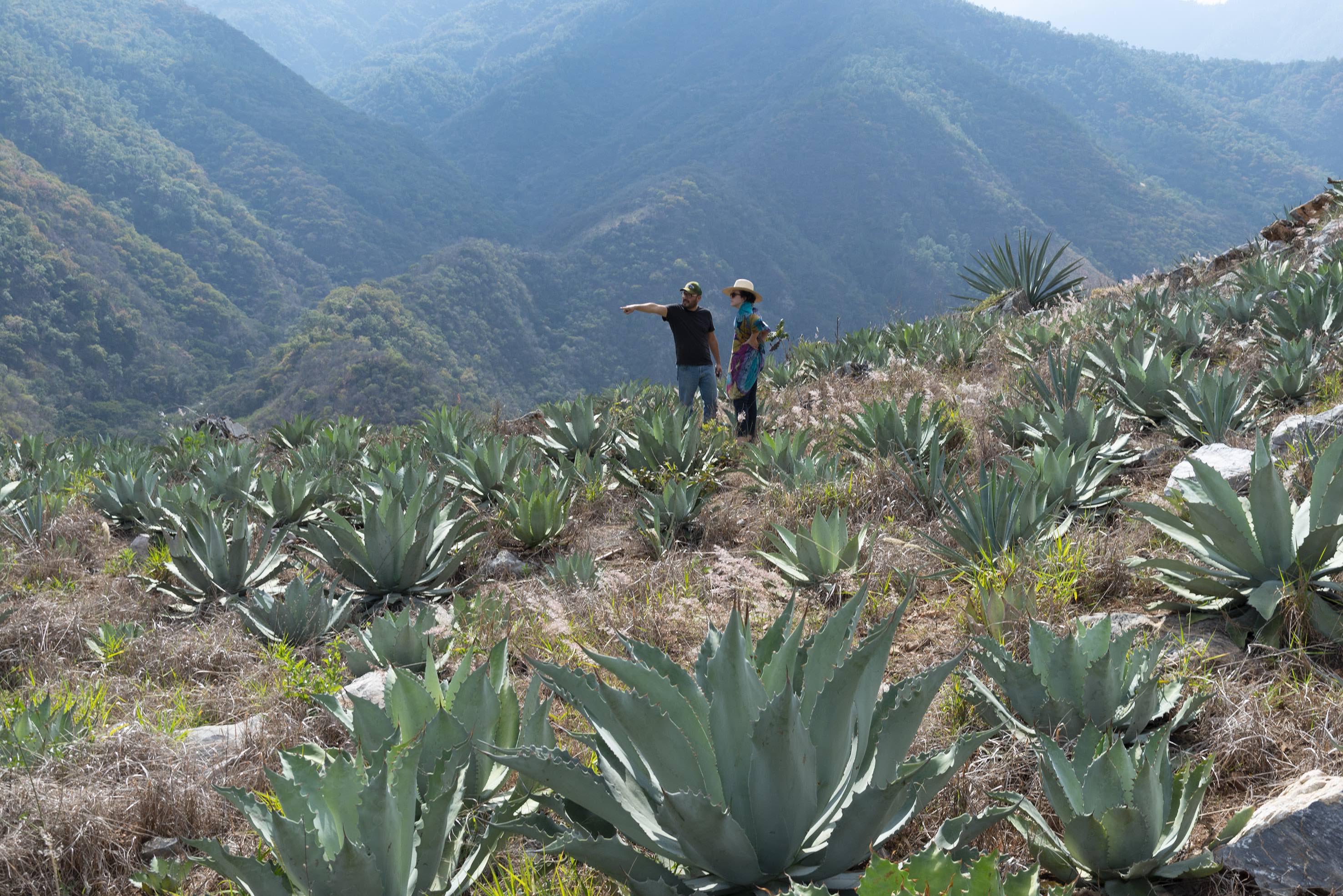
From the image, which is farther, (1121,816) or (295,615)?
(295,615)

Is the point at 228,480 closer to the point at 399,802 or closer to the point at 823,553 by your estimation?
the point at 823,553

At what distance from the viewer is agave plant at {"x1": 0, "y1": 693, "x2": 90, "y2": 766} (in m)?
2.21

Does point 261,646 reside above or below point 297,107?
below

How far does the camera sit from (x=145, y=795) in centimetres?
213

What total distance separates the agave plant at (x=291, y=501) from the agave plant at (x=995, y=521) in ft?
12.9

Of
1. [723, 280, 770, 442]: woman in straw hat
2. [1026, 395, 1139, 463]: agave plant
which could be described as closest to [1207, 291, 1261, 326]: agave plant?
[1026, 395, 1139, 463]: agave plant

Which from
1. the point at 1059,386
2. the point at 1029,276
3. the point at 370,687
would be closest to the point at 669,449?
the point at 1059,386

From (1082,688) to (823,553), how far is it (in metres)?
1.37

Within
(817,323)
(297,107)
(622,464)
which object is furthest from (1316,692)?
(297,107)

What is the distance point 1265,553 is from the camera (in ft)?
7.62

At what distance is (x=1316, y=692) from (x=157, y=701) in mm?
3723

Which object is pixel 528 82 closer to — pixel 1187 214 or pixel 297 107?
pixel 297 107

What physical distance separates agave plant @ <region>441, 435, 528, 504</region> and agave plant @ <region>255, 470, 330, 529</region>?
2.92ft

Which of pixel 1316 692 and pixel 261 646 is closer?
pixel 1316 692
